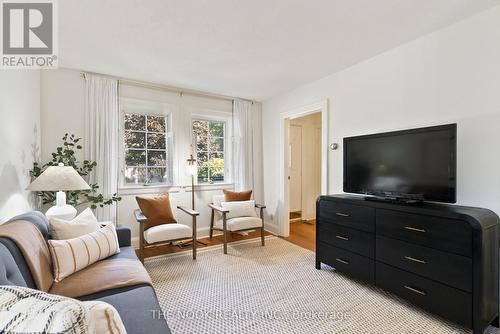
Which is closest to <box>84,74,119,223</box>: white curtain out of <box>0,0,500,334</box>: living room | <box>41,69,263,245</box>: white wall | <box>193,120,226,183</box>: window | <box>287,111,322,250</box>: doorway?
<box>0,0,500,334</box>: living room

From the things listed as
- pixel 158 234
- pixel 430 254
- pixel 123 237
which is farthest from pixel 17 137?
pixel 430 254

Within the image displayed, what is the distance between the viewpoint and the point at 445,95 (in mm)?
2213

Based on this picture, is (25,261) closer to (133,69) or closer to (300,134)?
(133,69)

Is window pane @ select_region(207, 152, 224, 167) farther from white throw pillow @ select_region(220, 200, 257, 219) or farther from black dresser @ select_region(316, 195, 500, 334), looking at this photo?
black dresser @ select_region(316, 195, 500, 334)

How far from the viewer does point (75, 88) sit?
126 inches

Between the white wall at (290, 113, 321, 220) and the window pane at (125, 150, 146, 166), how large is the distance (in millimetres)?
3174

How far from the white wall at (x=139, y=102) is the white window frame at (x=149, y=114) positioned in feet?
0.16

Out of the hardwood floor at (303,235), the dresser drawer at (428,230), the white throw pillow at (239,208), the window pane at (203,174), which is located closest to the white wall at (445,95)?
the dresser drawer at (428,230)

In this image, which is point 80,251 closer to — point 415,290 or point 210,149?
point 415,290

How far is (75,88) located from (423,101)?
4.15 meters

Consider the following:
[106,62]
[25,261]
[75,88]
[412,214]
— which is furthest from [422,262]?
[75,88]

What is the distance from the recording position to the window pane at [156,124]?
12.7 feet

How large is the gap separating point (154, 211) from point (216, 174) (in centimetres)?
146

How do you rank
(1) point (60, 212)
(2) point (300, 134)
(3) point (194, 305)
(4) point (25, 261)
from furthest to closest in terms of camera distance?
(2) point (300, 134) → (1) point (60, 212) → (3) point (194, 305) → (4) point (25, 261)
